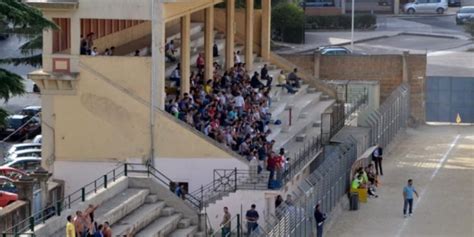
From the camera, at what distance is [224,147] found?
2050 inches

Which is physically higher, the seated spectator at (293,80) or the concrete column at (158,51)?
the concrete column at (158,51)

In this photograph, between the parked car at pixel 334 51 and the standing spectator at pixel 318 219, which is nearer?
the standing spectator at pixel 318 219

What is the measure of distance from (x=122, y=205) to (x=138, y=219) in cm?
56

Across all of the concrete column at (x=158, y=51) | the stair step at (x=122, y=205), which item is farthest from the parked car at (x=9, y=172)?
the stair step at (x=122, y=205)

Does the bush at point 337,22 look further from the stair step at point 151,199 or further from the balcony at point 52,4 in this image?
the stair step at point 151,199

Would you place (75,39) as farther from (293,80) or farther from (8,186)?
(293,80)

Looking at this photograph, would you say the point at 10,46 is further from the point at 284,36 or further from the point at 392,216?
the point at 392,216

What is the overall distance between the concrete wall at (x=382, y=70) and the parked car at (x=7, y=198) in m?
32.6

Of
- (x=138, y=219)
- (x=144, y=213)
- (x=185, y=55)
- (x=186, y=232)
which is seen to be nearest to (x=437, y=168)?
(x=185, y=55)

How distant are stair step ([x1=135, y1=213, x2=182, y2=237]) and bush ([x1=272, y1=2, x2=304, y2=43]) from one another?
4788 centimetres

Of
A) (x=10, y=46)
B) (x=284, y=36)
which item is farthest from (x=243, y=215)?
(x=284, y=36)

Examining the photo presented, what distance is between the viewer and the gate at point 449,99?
3095 inches

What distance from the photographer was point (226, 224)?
4738 centimetres

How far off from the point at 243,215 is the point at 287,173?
2.74 m
